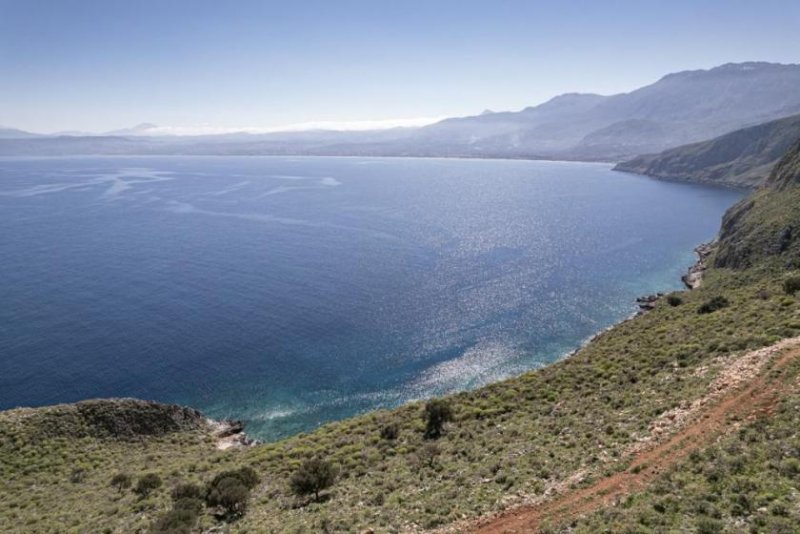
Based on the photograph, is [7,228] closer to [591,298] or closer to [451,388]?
[451,388]

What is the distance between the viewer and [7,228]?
161 meters

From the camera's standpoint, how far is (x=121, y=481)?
36156 mm

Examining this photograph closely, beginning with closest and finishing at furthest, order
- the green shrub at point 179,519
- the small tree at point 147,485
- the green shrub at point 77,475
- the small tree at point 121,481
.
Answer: the green shrub at point 179,519, the small tree at point 147,485, the small tree at point 121,481, the green shrub at point 77,475

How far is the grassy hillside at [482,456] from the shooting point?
18.6 meters

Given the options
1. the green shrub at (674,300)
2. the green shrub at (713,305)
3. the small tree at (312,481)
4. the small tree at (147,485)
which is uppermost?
the green shrub at (713,305)

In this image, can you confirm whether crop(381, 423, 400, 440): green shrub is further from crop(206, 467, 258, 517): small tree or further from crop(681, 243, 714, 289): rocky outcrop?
crop(681, 243, 714, 289): rocky outcrop

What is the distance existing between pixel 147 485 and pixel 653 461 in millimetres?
31905

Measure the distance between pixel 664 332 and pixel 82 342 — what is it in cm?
7974

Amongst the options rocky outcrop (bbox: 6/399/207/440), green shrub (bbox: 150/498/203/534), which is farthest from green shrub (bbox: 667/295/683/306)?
green shrub (bbox: 150/498/203/534)

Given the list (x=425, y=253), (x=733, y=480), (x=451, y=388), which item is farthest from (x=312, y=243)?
(x=733, y=480)

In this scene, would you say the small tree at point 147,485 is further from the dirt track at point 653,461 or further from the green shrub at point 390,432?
the dirt track at point 653,461

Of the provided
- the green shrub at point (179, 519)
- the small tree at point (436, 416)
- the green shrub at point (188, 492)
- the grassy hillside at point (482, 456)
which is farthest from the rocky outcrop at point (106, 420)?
→ the small tree at point (436, 416)

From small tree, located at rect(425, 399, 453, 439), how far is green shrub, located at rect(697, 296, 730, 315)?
3258 centimetres

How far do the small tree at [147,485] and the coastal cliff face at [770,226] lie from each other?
7480 cm
